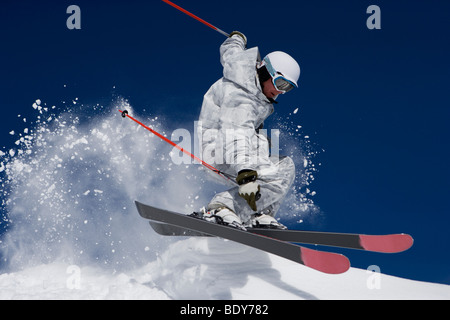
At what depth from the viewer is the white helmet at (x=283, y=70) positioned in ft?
14.1

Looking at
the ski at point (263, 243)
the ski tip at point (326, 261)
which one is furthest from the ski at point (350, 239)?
the ski tip at point (326, 261)

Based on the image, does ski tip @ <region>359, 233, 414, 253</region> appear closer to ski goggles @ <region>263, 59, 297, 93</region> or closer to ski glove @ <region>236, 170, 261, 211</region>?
ski glove @ <region>236, 170, 261, 211</region>

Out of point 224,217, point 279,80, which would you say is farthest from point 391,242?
point 279,80

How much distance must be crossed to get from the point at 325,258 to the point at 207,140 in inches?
80.4

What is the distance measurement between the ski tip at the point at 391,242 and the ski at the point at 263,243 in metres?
1.10

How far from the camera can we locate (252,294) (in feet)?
11.8

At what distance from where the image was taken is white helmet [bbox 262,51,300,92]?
4297 millimetres

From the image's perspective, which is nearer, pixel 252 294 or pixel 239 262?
pixel 252 294

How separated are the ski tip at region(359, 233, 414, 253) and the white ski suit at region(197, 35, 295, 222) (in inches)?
45.1

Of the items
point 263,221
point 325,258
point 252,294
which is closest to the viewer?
point 325,258

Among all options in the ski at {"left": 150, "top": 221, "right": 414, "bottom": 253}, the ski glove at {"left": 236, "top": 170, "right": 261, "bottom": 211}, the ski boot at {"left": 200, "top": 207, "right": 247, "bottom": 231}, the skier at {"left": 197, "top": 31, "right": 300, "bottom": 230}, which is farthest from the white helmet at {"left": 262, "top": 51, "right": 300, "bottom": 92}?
the ski at {"left": 150, "top": 221, "right": 414, "bottom": 253}

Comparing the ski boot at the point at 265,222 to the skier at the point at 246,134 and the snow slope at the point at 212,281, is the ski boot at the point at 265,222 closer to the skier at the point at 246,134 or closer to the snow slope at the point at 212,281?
the skier at the point at 246,134

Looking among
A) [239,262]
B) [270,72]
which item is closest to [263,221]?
[239,262]

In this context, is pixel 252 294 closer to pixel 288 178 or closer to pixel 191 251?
pixel 191 251
